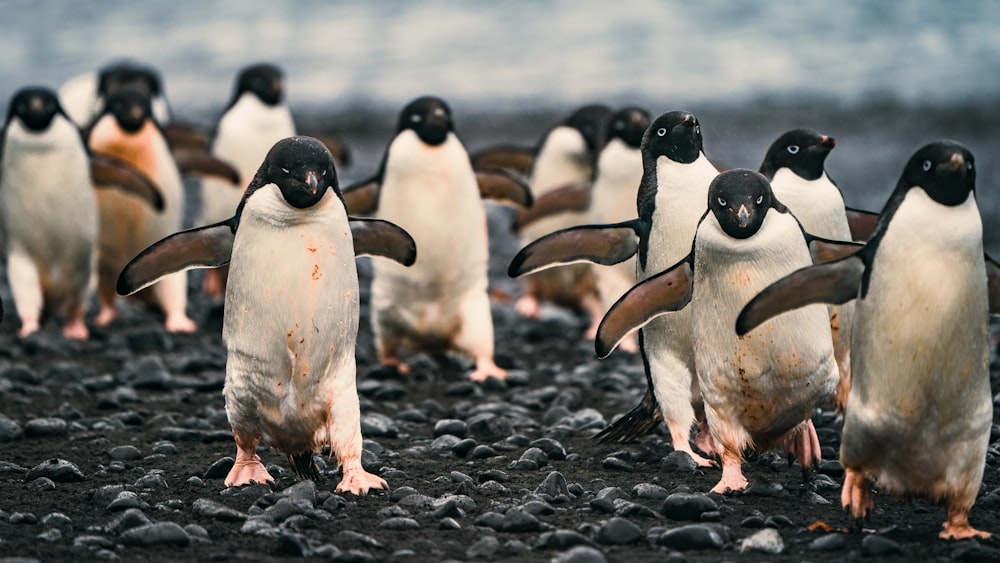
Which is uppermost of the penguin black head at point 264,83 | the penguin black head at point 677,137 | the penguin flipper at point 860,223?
the penguin black head at point 264,83

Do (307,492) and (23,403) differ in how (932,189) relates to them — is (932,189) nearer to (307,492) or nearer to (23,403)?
(307,492)

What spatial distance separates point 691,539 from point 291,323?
5.07ft

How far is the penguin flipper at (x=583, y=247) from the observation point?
5652mm

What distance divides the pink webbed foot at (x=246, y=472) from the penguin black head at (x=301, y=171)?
0.90 m

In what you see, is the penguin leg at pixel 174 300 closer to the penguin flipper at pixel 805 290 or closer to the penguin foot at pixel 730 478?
the penguin foot at pixel 730 478

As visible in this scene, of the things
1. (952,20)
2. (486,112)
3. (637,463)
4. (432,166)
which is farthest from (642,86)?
(637,463)

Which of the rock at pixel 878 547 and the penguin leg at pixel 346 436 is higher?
the penguin leg at pixel 346 436

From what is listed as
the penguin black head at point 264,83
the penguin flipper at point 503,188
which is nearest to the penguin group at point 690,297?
the penguin flipper at point 503,188

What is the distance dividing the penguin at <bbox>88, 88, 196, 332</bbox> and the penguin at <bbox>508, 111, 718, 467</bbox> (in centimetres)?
364

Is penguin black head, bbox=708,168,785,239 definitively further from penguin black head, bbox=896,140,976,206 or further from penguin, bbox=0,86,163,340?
penguin, bbox=0,86,163,340

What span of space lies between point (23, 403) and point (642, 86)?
1657cm

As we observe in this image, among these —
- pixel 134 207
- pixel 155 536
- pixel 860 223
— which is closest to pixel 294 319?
pixel 155 536

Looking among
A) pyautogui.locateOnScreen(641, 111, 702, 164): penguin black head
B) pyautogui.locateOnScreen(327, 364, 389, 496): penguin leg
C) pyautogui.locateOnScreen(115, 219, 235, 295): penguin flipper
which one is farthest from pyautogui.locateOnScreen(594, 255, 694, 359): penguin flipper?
pyautogui.locateOnScreen(115, 219, 235, 295): penguin flipper

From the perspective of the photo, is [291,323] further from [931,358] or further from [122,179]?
[122,179]
